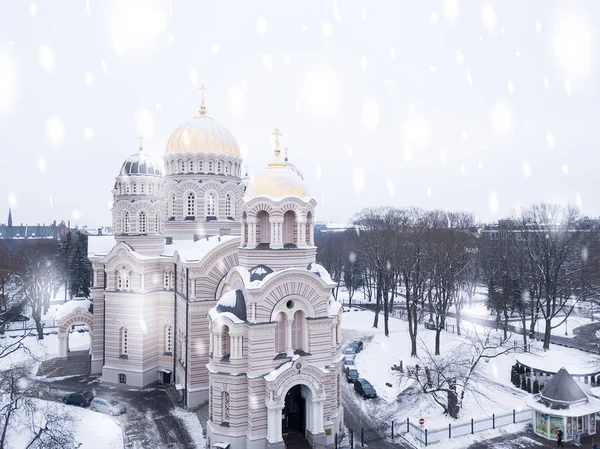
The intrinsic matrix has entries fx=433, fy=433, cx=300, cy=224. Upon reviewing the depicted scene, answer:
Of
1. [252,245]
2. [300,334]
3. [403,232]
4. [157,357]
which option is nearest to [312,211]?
[252,245]

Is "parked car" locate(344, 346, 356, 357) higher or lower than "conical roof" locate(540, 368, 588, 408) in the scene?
lower

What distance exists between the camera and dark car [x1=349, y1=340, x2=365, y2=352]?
31.5 m

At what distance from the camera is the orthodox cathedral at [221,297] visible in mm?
17625

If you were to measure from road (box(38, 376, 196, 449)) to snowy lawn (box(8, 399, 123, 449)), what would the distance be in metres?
0.46

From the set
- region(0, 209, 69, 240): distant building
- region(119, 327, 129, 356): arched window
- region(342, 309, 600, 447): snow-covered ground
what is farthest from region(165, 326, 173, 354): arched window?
region(0, 209, 69, 240): distant building

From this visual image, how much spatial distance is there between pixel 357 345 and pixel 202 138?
18.5 meters

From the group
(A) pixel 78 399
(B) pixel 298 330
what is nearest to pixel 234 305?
(B) pixel 298 330

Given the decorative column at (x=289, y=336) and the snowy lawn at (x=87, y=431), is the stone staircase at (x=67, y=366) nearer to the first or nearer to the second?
the snowy lawn at (x=87, y=431)

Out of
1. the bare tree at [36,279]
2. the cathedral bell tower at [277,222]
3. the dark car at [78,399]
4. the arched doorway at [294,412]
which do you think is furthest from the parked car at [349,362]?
the bare tree at [36,279]

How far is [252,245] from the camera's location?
1911cm

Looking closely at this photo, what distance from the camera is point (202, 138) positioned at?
28.8 m

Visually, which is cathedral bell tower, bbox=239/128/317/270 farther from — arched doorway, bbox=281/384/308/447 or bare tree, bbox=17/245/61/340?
bare tree, bbox=17/245/61/340

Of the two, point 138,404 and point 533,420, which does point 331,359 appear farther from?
point 138,404

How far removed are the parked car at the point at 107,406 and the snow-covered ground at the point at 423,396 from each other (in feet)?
39.8
